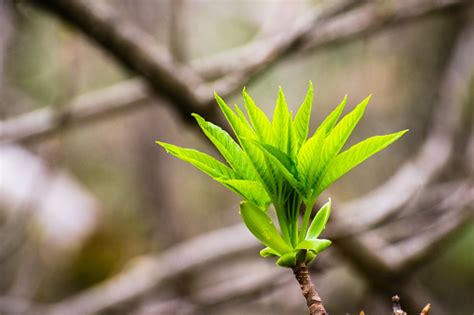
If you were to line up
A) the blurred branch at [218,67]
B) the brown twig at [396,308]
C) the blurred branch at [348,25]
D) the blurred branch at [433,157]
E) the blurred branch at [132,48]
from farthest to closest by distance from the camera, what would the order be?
the blurred branch at [433,157]
the blurred branch at [348,25]
the blurred branch at [218,67]
the blurred branch at [132,48]
the brown twig at [396,308]

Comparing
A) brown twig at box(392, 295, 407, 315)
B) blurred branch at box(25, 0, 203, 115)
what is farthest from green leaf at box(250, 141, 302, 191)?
→ blurred branch at box(25, 0, 203, 115)

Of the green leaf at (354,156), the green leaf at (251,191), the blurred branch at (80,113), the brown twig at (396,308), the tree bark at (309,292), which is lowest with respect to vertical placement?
the brown twig at (396,308)

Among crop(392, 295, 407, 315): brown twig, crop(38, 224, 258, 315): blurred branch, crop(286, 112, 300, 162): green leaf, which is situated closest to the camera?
crop(392, 295, 407, 315): brown twig

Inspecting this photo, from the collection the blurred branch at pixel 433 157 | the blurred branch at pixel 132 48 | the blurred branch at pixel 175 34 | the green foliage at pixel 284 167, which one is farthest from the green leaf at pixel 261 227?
the blurred branch at pixel 433 157

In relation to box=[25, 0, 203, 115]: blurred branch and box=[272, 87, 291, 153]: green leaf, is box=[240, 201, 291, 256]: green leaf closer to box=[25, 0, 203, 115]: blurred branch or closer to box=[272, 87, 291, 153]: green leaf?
box=[272, 87, 291, 153]: green leaf

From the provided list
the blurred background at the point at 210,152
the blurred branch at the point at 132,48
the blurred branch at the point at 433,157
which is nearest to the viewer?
the blurred branch at the point at 132,48

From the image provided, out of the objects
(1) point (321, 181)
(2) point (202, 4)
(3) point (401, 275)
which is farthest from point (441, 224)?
(2) point (202, 4)

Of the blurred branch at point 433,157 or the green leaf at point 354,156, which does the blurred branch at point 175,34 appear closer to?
the blurred branch at point 433,157
